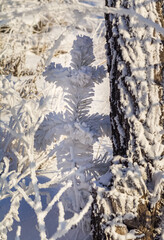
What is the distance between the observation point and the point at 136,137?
1.07 meters

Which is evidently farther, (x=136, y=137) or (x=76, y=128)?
(x=76, y=128)

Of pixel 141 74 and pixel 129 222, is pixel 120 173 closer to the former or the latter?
pixel 129 222

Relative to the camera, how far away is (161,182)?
0.99 meters

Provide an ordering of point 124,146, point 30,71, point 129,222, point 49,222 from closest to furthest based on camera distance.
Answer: point 129,222
point 124,146
point 49,222
point 30,71

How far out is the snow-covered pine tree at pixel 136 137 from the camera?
977mm

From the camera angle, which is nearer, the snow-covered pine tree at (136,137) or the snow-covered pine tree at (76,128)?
the snow-covered pine tree at (136,137)

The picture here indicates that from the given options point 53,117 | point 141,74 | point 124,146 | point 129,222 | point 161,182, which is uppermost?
point 141,74

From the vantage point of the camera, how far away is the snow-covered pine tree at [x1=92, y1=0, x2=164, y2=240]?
0.98 meters

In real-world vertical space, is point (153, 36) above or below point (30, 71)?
below

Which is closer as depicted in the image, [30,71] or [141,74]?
[141,74]

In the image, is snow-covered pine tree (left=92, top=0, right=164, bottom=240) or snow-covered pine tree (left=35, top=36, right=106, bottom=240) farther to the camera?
snow-covered pine tree (left=35, top=36, right=106, bottom=240)

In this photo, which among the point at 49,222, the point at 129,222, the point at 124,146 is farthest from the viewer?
the point at 49,222

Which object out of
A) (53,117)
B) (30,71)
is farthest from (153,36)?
(30,71)

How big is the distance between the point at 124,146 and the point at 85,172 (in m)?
0.58
